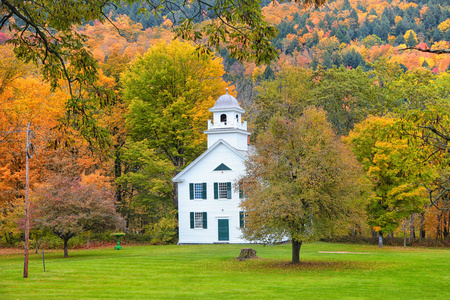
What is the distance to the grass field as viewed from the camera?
54.4 feet

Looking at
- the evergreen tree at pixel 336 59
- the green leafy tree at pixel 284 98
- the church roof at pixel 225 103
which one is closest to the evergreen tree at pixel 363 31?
the evergreen tree at pixel 336 59

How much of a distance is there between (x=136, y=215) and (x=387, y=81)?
2661cm

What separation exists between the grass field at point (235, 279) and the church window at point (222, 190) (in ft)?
37.6

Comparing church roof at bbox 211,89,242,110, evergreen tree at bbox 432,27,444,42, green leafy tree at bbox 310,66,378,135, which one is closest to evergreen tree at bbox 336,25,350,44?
evergreen tree at bbox 432,27,444,42

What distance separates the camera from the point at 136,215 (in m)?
50.0

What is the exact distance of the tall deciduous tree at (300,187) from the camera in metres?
23.7

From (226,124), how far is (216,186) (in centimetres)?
502

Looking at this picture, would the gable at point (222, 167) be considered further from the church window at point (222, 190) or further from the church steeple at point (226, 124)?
the church steeple at point (226, 124)

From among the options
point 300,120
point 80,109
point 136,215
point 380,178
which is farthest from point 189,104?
point 80,109

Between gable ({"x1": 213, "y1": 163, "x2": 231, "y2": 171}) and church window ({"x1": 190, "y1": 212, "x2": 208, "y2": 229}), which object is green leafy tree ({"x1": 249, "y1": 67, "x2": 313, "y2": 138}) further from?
church window ({"x1": 190, "y1": 212, "x2": 208, "y2": 229})

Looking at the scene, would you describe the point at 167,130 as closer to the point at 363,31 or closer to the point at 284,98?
the point at 284,98

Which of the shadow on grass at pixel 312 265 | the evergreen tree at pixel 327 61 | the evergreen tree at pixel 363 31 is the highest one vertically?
the evergreen tree at pixel 363 31

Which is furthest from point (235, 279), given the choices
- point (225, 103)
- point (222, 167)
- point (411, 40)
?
point (411, 40)

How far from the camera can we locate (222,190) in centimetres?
4106
